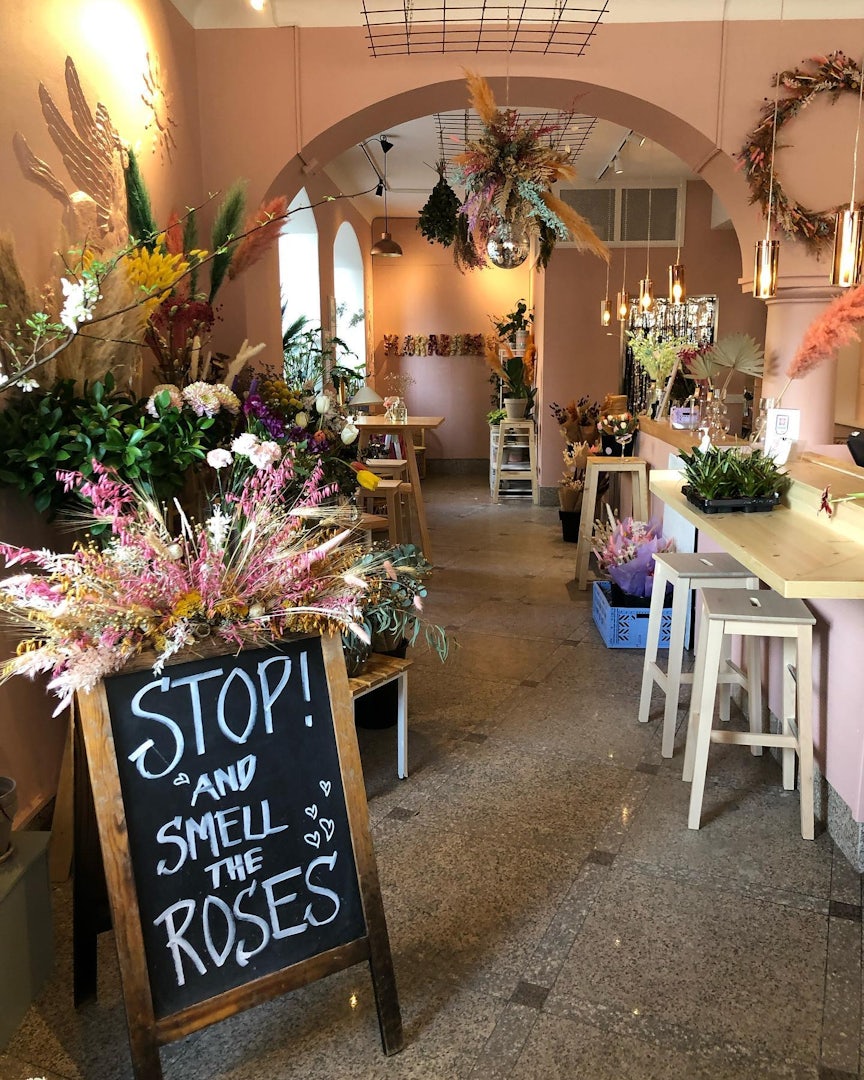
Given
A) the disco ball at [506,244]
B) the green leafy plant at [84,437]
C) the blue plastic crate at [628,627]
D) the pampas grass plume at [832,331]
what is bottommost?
the blue plastic crate at [628,627]

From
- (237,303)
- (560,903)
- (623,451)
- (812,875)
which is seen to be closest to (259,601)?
(560,903)

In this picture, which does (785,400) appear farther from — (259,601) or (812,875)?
(259,601)

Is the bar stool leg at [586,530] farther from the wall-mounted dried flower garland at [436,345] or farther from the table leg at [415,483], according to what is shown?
the wall-mounted dried flower garland at [436,345]

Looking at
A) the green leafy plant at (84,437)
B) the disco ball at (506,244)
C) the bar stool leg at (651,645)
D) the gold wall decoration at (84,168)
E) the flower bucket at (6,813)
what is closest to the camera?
the flower bucket at (6,813)

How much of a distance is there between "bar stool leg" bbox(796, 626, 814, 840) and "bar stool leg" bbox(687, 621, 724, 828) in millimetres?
228

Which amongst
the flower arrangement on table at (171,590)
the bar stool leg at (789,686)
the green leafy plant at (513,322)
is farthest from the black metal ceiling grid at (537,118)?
the flower arrangement on table at (171,590)

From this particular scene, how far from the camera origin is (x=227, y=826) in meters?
1.63

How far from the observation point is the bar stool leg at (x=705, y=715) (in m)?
2.53

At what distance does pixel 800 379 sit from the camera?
158 inches

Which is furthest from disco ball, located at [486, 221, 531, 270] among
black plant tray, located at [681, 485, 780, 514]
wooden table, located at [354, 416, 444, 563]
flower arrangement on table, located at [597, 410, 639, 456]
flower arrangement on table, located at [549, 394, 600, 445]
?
flower arrangement on table, located at [549, 394, 600, 445]

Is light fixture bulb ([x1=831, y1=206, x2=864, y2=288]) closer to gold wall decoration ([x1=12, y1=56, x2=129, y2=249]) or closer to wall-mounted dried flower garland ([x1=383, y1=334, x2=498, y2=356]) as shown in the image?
gold wall decoration ([x1=12, y1=56, x2=129, y2=249])

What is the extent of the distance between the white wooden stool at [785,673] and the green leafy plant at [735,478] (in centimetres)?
36

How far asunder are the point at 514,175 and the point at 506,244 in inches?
10.4

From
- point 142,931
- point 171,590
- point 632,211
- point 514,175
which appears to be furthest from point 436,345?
point 142,931
